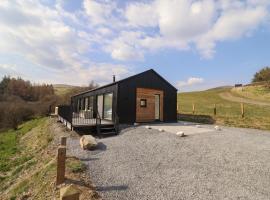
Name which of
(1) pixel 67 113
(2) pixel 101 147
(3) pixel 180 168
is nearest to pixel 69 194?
(3) pixel 180 168

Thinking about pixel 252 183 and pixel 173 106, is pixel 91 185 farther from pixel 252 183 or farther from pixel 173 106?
pixel 173 106

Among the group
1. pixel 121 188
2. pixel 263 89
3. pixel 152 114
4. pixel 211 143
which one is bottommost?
pixel 121 188

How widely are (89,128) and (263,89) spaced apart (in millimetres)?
39946

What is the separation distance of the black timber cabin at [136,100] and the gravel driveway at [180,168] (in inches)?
192

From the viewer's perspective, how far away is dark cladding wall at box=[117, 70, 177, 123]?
1441 cm

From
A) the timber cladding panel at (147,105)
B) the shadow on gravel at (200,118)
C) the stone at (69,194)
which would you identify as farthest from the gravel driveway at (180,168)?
the shadow on gravel at (200,118)

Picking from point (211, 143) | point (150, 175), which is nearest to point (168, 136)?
point (211, 143)

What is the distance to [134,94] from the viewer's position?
15.0m

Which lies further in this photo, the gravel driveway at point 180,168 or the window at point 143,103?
the window at point 143,103

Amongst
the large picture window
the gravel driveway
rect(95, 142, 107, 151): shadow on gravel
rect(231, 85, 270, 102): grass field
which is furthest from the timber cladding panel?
rect(231, 85, 270, 102): grass field

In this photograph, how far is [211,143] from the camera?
8844 mm

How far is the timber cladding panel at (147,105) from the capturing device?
50.1 feet

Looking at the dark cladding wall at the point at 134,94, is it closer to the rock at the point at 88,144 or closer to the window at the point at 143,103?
the window at the point at 143,103

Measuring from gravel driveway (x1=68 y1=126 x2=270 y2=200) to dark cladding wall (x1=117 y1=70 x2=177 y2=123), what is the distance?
15.8 feet
